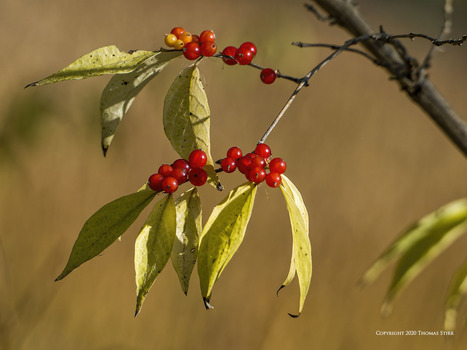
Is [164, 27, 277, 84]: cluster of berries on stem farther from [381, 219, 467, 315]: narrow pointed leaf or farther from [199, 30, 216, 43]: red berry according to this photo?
[381, 219, 467, 315]: narrow pointed leaf

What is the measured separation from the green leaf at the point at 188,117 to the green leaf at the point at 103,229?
42 millimetres

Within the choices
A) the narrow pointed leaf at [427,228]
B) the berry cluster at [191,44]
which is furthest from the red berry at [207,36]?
the narrow pointed leaf at [427,228]

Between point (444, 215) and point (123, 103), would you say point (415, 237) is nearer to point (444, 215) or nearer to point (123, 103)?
point (444, 215)

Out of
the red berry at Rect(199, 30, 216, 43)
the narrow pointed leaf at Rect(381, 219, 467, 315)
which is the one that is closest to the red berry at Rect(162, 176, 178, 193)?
the red berry at Rect(199, 30, 216, 43)

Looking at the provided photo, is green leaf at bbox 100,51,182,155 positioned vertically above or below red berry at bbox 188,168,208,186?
above

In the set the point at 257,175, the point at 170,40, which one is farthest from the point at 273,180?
the point at 170,40

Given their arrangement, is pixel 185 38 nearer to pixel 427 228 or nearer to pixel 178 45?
pixel 178 45

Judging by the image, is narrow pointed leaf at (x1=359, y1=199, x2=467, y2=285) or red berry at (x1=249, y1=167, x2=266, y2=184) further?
narrow pointed leaf at (x1=359, y1=199, x2=467, y2=285)

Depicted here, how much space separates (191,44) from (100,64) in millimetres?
69

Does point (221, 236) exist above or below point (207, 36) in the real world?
below

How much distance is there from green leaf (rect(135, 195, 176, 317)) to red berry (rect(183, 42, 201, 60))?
0.11 meters

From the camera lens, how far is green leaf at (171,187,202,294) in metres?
0.28

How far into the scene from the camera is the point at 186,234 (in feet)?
0.95

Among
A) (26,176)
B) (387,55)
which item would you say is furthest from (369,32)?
(26,176)
